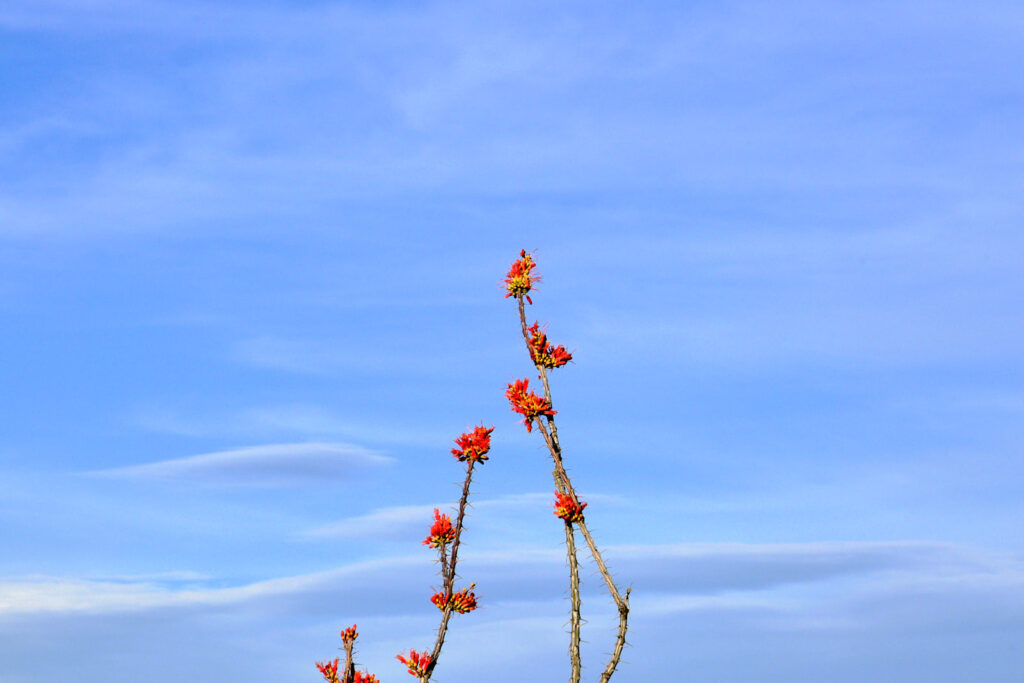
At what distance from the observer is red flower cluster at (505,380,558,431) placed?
49.4 feet

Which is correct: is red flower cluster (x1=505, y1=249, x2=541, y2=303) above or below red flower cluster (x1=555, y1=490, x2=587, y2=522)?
above

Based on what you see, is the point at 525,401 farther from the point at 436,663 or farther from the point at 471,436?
the point at 436,663

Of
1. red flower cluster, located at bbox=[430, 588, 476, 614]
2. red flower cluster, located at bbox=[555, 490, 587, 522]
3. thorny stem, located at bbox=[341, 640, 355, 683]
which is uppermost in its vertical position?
red flower cluster, located at bbox=[555, 490, 587, 522]

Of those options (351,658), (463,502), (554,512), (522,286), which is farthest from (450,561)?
(522,286)

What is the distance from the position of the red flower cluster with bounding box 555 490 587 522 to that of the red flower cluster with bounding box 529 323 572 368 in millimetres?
1679

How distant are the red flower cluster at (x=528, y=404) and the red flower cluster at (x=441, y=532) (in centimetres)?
165

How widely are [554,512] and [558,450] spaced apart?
80cm

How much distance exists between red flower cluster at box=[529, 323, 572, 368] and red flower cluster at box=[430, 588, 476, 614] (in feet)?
10.3

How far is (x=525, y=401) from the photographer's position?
594 inches

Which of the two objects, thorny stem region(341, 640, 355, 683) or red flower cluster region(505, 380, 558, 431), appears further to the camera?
red flower cluster region(505, 380, 558, 431)

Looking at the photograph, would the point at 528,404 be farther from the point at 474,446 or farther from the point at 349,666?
the point at 349,666

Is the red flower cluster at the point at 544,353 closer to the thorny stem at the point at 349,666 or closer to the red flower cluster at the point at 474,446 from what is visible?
the red flower cluster at the point at 474,446

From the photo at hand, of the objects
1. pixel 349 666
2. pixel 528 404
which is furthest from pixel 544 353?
pixel 349 666

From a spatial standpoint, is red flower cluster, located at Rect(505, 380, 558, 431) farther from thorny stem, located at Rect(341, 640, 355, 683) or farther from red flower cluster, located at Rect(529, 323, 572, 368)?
thorny stem, located at Rect(341, 640, 355, 683)
